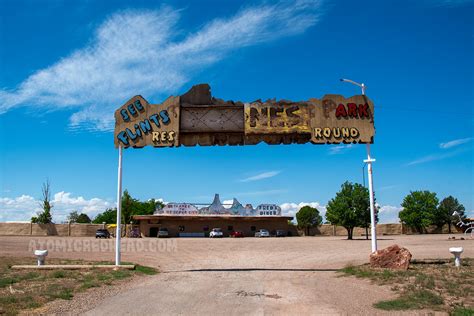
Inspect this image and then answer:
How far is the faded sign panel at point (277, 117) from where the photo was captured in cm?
1709

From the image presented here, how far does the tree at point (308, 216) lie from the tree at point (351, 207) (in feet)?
87.9

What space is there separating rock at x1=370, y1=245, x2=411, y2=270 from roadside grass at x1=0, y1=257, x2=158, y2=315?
847cm

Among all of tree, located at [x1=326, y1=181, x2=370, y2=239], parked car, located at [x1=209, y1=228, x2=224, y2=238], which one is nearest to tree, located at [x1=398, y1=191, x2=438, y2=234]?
tree, located at [x1=326, y1=181, x2=370, y2=239]

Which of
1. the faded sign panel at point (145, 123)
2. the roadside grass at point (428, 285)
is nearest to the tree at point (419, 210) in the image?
the roadside grass at point (428, 285)

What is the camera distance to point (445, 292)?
1036cm

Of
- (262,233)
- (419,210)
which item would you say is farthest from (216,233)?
(419,210)

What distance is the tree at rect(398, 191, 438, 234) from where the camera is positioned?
7156 cm

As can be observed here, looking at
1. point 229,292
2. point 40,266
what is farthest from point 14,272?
point 229,292

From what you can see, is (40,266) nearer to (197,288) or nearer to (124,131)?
(124,131)

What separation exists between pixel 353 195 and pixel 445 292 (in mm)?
46758

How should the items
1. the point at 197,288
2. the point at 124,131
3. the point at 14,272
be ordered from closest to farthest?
1. the point at 197,288
2. the point at 14,272
3. the point at 124,131

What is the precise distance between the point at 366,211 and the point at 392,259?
41481 millimetres

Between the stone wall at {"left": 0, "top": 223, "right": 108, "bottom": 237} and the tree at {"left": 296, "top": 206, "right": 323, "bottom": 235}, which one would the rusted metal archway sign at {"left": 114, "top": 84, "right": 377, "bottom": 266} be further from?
the tree at {"left": 296, "top": 206, "right": 323, "bottom": 235}

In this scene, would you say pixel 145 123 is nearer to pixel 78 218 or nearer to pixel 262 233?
pixel 262 233
